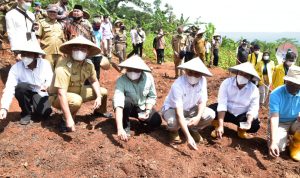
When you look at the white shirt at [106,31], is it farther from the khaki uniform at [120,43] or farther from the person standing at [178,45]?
the person standing at [178,45]

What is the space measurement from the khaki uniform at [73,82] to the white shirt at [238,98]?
1.80m

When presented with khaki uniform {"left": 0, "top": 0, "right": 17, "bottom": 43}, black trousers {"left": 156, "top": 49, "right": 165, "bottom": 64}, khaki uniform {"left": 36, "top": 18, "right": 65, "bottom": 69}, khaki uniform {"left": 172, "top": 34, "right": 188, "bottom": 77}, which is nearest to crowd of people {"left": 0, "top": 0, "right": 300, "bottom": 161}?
khaki uniform {"left": 36, "top": 18, "right": 65, "bottom": 69}

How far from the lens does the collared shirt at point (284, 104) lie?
4484 millimetres

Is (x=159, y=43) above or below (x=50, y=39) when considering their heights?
below

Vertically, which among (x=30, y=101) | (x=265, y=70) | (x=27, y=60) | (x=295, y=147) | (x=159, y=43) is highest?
(x=27, y=60)

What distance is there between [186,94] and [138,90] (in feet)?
2.09

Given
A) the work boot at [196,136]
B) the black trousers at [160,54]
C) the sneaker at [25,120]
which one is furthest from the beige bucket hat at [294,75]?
the black trousers at [160,54]

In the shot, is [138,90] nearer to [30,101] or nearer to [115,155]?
[115,155]

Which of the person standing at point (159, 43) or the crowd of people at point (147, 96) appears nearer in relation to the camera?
the crowd of people at point (147, 96)

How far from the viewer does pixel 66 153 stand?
4219mm

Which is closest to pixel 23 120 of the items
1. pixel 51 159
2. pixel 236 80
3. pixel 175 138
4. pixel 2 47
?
pixel 51 159

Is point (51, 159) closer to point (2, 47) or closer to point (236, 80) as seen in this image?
point (236, 80)

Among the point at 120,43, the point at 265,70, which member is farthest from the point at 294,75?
the point at 120,43

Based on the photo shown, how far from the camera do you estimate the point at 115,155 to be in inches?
165
